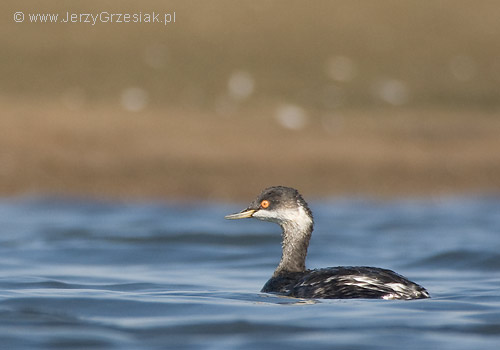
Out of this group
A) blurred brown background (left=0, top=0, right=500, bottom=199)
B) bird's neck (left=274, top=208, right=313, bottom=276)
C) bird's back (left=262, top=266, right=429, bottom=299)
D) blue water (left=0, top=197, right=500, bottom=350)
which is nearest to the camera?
blue water (left=0, top=197, right=500, bottom=350)

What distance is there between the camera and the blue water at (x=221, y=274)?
892 centimetres

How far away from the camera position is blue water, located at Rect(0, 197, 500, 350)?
8.92m

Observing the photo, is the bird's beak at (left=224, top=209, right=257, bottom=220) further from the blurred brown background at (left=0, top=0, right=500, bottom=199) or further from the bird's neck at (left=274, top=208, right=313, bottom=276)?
the blurred brown background at (left=0, top=0, right=500, bottom=199)

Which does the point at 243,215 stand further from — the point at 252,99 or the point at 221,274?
the point at 252,99

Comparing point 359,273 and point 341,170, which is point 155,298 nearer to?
point 359,273

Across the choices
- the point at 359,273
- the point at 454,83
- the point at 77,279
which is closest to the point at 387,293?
the point at 359,273

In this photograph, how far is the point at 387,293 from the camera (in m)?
10.1

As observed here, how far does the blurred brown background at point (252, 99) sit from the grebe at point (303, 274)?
1100 centimetres

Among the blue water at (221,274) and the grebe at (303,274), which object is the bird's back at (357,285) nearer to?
the grebe at (303,274)

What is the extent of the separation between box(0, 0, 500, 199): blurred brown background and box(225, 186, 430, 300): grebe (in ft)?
36.1

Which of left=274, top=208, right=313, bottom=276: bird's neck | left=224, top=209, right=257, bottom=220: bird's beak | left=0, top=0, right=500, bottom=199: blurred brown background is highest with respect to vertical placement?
left=0, top=0, right=500, bottom=199: blurred brown background

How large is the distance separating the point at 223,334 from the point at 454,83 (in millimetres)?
29384

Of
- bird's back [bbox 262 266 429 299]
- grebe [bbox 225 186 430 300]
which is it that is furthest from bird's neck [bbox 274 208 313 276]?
bird's back [bbox 262 266 429 299]

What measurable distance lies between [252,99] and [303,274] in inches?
885
